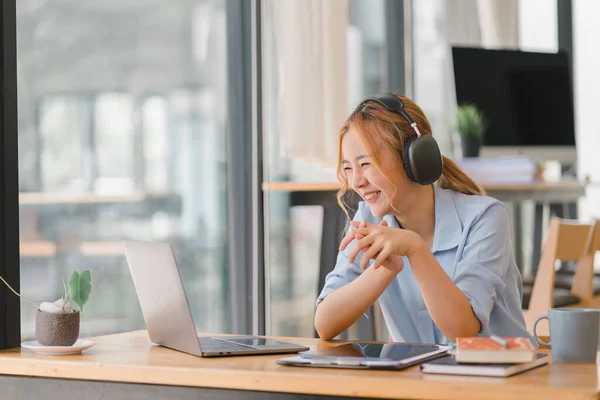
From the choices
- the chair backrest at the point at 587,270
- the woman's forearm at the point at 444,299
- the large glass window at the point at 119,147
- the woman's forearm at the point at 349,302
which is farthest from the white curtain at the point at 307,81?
the woman's forearm at the point at 444,299

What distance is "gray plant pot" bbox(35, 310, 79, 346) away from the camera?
159 centimetres

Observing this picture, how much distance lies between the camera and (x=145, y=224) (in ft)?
9.66

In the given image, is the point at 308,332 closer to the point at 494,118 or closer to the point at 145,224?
the point at 145,224

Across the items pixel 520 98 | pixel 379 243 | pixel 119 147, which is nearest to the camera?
pixel 379 243

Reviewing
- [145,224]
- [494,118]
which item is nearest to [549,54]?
[494,118]

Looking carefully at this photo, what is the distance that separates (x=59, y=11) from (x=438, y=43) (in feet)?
10.3

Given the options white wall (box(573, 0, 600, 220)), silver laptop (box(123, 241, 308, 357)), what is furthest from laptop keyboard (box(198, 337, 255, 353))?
white wall (box(573, 0, 600, 220))

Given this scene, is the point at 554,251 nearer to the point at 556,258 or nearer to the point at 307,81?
the point at 556,258

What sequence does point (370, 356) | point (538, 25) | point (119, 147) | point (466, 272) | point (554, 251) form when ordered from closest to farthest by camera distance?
point (370, 356)
point (466, 272)
point (119, 147)
point (554, 251)
point (538, 25)

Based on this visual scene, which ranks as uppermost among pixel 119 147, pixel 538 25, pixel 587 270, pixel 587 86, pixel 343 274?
pixel 538 25

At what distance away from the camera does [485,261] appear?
5.84 feet

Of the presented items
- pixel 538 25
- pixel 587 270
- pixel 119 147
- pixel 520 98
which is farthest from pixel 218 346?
pixel 538 25

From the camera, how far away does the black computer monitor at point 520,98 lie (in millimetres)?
4160

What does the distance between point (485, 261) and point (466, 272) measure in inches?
2.6
